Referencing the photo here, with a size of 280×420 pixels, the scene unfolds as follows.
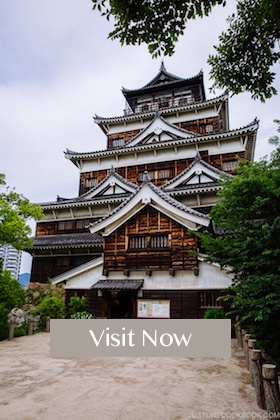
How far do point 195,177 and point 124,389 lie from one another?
16595 millimetres

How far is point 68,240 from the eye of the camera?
779 inches

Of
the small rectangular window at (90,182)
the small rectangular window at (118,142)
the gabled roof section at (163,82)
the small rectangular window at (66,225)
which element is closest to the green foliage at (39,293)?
the small rectangular window at (66,225)

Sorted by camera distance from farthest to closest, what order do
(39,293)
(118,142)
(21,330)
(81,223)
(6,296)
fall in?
(118,142) < (81,223) < (39,293) < (21,330) < (6,296)

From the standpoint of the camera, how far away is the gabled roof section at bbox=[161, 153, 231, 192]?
1964 centimetres

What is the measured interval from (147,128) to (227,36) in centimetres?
1828

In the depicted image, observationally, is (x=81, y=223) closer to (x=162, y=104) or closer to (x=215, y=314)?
(x=215, y=314)

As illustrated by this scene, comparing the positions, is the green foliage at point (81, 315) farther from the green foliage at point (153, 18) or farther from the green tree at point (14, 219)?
the green foliage at point (153, 18)

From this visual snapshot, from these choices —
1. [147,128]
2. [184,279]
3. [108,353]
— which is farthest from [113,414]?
[147,128]

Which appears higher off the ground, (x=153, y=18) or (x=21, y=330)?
(x=153, y=18)

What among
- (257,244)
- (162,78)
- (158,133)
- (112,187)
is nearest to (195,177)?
(158,133)

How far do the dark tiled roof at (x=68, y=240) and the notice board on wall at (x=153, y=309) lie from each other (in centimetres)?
595

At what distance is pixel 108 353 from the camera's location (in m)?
7.79

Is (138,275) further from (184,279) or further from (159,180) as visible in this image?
(159,180)

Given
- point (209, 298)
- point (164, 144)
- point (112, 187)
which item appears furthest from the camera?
point (164, 144)
